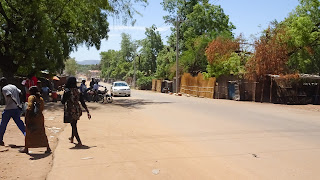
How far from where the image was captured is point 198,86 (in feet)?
117

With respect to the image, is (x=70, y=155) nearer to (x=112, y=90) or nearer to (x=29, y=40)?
A: (x=29, y=40)

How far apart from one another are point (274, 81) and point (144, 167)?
786 inches

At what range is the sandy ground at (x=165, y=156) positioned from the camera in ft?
18.2

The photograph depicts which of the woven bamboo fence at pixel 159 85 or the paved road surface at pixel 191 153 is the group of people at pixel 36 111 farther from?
the woven bamboo fence at pixel 159 85

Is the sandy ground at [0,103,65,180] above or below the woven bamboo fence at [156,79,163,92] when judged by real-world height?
below

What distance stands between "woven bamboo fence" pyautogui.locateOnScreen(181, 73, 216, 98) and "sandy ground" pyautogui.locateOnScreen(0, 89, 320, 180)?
70.5ft

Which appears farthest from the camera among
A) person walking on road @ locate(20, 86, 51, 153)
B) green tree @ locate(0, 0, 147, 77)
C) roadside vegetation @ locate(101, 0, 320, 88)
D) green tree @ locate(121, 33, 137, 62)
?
green tree @ locate(121, 33, 137, 62)

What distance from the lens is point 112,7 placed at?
2330cm

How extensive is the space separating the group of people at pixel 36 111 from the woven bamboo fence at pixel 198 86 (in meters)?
24.6

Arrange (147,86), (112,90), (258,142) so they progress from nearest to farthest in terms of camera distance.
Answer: (258,142), (112,90), (147,86)

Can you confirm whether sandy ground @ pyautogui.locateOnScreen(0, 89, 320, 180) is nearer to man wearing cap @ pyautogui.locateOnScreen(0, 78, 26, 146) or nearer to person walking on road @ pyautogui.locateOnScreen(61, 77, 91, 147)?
man wearing cap @ pyautogui.locateOnScreen(0, 78, 26, 146)

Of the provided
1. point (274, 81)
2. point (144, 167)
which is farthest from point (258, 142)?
point (274, 81)

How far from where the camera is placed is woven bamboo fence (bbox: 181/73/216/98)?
3201 centimetres

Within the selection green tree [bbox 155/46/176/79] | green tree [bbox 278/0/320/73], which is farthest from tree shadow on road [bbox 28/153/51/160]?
green tree [bbox 155/46/176/79]
